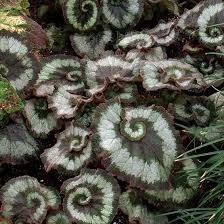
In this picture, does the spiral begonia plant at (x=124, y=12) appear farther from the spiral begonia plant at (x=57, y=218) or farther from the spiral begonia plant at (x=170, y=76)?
the spiral begonia plant at (x=57, y=218)

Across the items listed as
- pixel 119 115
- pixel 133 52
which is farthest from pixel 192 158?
pixel 133 52

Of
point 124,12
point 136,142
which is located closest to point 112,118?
point 136,142

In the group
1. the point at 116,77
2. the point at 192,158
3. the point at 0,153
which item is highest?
the point at 116,77

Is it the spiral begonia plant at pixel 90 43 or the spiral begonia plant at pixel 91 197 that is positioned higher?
the spiral begonia plant at pixel 90 43

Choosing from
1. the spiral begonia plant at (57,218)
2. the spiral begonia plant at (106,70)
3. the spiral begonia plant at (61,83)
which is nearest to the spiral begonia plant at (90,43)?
the spiral begonia plant at (61,83)

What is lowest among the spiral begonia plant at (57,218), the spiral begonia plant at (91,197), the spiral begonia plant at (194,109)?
the spiral begonia plant at (57,218)

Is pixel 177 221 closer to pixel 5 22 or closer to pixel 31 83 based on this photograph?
pixel 31 83

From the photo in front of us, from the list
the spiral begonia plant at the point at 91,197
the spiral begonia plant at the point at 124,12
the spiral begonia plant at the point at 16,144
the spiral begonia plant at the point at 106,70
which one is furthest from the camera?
the spiral begonia plant at the point at 124,12

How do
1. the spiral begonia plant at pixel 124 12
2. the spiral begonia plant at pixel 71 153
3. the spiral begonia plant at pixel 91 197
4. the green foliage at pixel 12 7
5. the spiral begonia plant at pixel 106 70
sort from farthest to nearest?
the spiral begonia plant at pixel 124 12 → the green foliage at pixel 12 7 → the spiral begonia plant at pixel 106 70 → the spiral begonia plant at pixel 71 153 → the spiral begonia plant at pixel 91 197
